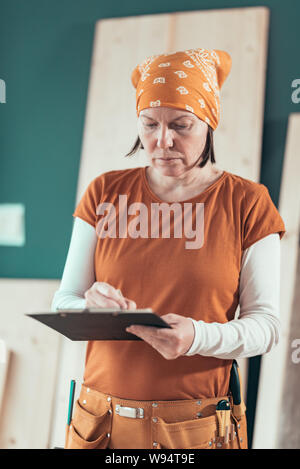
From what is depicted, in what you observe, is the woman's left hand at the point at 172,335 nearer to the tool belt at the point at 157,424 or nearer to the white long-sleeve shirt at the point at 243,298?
the white long-sleeve shirt at the point at 243,298

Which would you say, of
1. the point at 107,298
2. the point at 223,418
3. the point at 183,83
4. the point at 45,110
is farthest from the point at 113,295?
the point at 45,110

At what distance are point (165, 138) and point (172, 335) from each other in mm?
469

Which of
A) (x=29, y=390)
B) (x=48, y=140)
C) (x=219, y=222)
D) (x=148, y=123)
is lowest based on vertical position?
(x=29, y=390)

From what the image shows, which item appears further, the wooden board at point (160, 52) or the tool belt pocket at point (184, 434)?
the wooden board at point (160, 52)

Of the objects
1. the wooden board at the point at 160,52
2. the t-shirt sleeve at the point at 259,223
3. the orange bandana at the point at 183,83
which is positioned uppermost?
the wooden board at the point at 160,52

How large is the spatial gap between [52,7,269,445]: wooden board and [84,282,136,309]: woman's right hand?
4.31 feet

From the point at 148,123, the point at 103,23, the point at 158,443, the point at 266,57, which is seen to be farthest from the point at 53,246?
the point at 158,443

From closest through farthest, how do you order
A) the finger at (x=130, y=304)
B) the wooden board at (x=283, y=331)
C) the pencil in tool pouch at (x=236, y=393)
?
the finger at (x=130, y=304) → the pencil in tool pouch at (x=236, y=393) → the wooden board at (x=283, y=331)

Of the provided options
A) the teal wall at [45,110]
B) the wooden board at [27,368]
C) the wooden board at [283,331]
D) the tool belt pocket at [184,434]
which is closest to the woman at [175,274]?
the tool belt pocket at [184,434]

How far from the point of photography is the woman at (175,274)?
114cm

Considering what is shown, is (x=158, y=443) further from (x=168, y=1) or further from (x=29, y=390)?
(x=168, y=1)

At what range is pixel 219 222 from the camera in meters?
1.24

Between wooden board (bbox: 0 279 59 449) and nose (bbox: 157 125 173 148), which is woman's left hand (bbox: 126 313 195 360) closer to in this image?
nose (bbox: 157 125 173 148)

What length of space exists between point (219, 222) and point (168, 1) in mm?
1945
